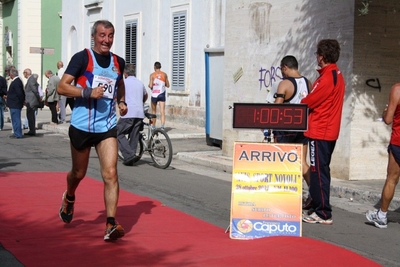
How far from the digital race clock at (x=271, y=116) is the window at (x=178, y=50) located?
1563cm

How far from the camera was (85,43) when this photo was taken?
105 ft

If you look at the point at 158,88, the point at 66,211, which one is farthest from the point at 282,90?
the point at 158,88

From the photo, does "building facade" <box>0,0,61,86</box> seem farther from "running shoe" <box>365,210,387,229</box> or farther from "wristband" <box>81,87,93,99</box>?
"wristband" <box>81,87,93,99</box>

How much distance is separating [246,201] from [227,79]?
8.34 m

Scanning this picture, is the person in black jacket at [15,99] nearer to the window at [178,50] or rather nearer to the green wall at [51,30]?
the window at [178,50]

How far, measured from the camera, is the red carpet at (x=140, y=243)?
6816 millimetres

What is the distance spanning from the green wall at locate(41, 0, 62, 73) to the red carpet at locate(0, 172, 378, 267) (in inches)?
1139

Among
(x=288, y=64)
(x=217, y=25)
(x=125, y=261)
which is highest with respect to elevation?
(x=217, y=25)

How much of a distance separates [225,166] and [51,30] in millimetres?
26112

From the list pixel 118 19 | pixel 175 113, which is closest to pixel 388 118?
pixel 175 113

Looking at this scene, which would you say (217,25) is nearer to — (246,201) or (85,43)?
(85,43)

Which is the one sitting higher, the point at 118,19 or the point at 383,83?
the point at 118,19

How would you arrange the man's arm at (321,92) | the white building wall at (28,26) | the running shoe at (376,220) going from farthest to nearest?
the white building wall at (28,26)
the running shoe at (376,220)
the man's arm at (321,92)

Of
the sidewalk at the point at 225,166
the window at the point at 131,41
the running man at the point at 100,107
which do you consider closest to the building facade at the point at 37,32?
the window at the point at 131,41
